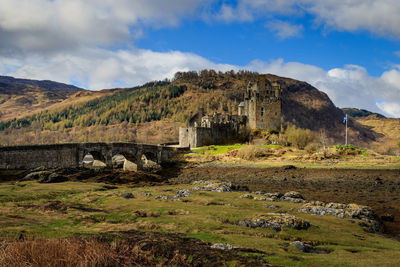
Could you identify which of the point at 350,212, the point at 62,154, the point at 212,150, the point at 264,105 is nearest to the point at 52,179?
the point at 62,154

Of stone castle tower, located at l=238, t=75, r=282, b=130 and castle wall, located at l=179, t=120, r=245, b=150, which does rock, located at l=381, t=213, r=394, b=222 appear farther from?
stone castle tower, located at l=238, t=75, r=282, b=130

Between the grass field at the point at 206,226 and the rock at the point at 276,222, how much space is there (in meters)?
0.40

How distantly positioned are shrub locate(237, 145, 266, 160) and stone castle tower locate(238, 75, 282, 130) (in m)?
22.6

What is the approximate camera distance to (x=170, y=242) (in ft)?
34.8

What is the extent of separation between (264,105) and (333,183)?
49469 millimetres

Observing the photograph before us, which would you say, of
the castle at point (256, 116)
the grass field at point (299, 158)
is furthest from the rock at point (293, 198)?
the castle at point (256, 116)

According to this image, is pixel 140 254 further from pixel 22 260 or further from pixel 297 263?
pixel 297 263

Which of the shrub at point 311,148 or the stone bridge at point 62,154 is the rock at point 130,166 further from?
the shrub at point 311,148

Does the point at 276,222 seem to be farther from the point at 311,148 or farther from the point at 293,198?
the point at 311,148

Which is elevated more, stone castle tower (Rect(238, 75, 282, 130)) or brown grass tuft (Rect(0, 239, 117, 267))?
stone castle tower (Rect(238, 75, 282, 130))

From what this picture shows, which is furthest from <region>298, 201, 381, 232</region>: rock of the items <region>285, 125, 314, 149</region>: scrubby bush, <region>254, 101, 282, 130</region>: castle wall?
<region>254, 101, 282, 130</region>: castle wall

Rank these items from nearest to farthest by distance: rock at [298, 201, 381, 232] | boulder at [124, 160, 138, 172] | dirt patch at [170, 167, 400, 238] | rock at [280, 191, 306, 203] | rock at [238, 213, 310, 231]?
rock at [238, 213, 310, 231] < rock at [298, 201, 381, 232] < rock at [280, 191, 306, 203] < dirt patch at [170, 167, 400, 238] < boulder at [124, 160, 138, 172]

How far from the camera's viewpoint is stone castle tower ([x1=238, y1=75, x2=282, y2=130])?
85188 mm

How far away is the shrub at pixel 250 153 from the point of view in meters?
61.6
